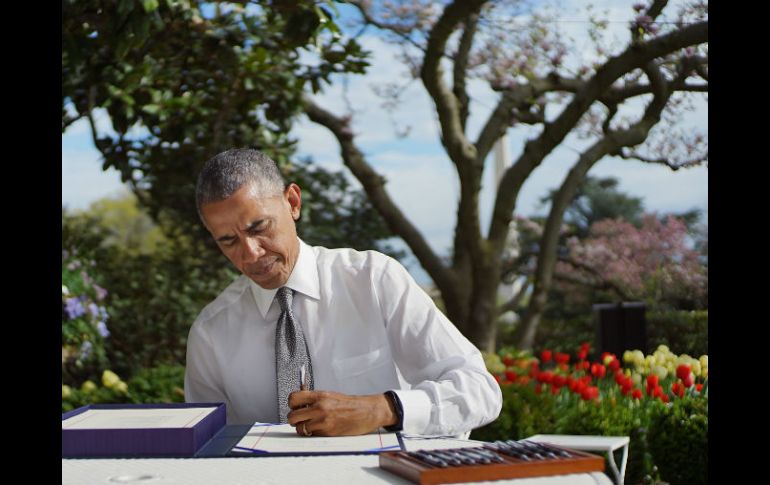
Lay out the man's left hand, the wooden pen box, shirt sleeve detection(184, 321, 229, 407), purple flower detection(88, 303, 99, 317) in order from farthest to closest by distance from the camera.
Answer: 1. purple flower detection(88, 303, 99, 317)
2. shirt sleeve detection(184, 321, 229, 407)
3. the man's left hand
4. the wooden pen box

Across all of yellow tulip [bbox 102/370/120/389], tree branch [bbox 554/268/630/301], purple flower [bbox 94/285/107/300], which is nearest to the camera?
yellow tulip [bbox 102/370/120/389]

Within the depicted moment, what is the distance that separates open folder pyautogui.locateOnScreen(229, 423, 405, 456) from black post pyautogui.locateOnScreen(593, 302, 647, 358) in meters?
5.81

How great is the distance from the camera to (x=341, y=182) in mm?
9867

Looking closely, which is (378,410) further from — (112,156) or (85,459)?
(112,156)

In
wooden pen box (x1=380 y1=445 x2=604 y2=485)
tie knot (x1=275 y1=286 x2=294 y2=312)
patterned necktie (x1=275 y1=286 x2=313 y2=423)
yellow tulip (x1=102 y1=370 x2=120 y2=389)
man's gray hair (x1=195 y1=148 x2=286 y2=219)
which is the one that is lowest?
yellow tulip (x1=102 y1=370 x2=120 y2=389)

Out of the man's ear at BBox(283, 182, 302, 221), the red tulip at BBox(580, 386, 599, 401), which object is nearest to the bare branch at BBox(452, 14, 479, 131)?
the red tulip at BBox(580, 386, 599, 401)

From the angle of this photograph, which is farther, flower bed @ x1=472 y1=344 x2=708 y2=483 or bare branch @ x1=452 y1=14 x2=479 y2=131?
bare branch @ x1=452 y1=14 x2=479 y2=131

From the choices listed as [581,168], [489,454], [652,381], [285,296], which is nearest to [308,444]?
[489,454]

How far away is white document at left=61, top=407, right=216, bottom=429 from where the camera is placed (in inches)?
73.0

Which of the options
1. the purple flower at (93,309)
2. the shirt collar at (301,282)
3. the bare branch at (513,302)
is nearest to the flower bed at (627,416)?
the shirt collar at (301,282)

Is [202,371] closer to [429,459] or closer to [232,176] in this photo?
[232,176]

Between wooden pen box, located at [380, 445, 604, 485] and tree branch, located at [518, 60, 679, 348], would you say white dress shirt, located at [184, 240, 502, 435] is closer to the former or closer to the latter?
wooden pen box, located at [380, 445, 604, 485]

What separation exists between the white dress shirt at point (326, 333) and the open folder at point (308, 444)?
0.46 m
